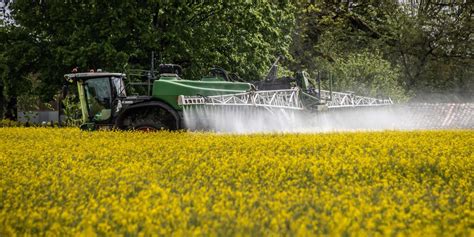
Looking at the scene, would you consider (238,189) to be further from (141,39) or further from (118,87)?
(141,39)

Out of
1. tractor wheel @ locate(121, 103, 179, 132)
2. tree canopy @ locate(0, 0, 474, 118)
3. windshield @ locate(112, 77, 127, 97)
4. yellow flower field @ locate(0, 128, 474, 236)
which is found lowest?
tractor wheel @ locate(121, 103, 179, 132)

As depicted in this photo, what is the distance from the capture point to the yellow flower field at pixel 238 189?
6410 mm

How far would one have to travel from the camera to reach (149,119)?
19.3m

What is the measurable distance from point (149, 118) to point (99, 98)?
2.27 m

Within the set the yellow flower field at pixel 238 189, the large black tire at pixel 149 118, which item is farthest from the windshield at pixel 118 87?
the yellow flower field at pixel 238 189

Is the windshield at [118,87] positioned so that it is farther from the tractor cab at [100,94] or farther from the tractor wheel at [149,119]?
the tractor wheel at [149,119]

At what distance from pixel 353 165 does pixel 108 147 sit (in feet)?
19.0

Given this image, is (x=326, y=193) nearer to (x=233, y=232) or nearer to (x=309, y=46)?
(x=233, y=232)

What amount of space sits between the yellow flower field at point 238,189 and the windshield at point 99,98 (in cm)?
629

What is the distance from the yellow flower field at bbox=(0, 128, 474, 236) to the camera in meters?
6.41

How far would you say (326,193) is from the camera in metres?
7.87

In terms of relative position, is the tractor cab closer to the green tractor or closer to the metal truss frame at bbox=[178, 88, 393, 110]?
the green tractor

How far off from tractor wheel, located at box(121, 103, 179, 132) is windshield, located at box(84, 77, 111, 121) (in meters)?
1.37

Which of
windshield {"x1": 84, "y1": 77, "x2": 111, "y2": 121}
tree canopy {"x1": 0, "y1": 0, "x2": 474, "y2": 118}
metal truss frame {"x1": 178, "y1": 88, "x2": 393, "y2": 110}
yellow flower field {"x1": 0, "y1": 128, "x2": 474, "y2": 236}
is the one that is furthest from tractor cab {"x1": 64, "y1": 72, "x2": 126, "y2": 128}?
tree canopy {"x1": 0, "y1": 0, "x2": 474, "y2": 118}
